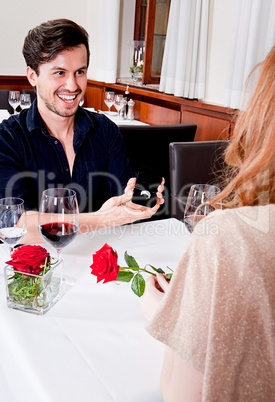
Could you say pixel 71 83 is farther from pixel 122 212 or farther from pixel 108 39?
pixel 108 39

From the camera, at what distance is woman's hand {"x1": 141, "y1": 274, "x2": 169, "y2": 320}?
79cm

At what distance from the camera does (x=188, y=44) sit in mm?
3486

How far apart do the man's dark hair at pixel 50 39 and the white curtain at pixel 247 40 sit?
1355 mm

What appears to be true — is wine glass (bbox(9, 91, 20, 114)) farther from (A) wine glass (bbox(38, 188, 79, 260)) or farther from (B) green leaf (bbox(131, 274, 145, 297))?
(B) green leaf (bbox(131, 274, 145, 297))

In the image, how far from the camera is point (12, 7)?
510 centimetres

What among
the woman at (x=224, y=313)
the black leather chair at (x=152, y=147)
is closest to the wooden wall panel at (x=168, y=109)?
the black leather chair at (x=152, y=147)

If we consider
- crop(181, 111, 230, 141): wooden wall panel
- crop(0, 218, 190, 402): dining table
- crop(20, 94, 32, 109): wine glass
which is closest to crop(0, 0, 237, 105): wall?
crop(20, 94, 32, 109): wine glass

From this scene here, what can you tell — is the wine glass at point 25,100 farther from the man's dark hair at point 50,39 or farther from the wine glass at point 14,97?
the man's dark hair at point 50,39

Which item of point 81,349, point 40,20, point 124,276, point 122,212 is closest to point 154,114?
point 40,20

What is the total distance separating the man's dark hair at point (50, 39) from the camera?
159 cm

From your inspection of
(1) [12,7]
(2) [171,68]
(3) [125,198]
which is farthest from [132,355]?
(1) [12,7]

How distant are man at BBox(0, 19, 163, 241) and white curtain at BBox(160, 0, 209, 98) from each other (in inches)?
73.1

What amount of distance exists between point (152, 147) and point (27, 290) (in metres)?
2.28

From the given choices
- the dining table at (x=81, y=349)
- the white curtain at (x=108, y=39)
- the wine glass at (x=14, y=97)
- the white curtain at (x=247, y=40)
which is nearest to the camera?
the dining table at (x=81, y=349)
